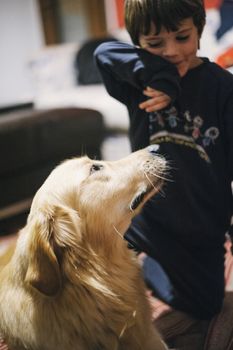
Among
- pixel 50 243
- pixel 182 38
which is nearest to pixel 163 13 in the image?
pixel 182 38

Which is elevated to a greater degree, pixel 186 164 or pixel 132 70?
pixel 132 70

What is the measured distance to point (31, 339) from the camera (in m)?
0.97

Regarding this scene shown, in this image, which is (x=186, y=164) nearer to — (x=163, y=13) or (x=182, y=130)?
(x=182, y=130)

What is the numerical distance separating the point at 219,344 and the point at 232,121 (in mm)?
706

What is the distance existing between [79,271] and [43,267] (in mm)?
123

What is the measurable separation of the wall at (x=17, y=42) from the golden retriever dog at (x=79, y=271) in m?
3.93

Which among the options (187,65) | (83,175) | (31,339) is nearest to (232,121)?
(187,65)

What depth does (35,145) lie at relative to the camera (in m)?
2.19

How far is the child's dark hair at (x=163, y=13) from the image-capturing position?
42.1 inches

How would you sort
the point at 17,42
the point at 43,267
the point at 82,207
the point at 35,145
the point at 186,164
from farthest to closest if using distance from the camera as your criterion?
1. the point at 17,42
2. the point at 35,145
3. the point at 186,164
4. the point at 82,207
5. the point at 43,267

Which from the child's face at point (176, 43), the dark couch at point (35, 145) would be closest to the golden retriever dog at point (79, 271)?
the child's face at point (176, 43)

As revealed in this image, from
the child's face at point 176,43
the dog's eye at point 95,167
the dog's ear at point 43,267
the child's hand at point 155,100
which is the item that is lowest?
the dog's ear at point 43,267

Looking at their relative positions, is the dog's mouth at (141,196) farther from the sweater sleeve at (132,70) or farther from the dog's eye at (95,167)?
the sweater sleeve at (132,70)

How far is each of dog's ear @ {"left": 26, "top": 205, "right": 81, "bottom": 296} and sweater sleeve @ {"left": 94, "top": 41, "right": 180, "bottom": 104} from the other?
0.47 m
